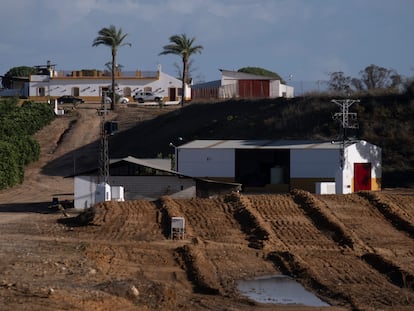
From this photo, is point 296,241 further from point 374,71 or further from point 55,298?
point 374,71

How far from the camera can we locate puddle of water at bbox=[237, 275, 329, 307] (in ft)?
73.8

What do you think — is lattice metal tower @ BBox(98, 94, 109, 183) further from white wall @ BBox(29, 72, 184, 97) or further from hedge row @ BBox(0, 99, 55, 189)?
white wall @ BBox(29, 72, 184, 97)

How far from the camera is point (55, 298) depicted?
63.6 ft

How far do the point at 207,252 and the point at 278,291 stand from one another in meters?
6.81

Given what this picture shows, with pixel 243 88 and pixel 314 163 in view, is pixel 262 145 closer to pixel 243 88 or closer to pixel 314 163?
pixel 314 163

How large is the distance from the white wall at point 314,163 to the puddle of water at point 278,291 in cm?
2451

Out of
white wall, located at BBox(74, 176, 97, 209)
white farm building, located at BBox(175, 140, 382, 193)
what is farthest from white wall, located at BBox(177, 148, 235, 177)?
white wall, located at BBox(74, 176, 97, 209)

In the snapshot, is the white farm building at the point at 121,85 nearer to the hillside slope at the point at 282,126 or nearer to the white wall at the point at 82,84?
the white wall at the point at 82,84

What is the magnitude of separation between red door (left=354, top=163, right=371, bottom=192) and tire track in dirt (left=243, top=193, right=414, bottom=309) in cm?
1030

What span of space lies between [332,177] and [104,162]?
14.8 meters

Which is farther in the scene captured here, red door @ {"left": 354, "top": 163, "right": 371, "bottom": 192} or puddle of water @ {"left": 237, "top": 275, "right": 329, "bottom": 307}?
red door @ {"left": 354, "top": 163, "right": 371, "bottom": 192}

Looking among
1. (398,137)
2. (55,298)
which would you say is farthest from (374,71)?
(55,298)

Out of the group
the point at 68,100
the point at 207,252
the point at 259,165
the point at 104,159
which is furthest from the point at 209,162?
the point at 68,100

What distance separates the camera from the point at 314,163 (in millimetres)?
50812
